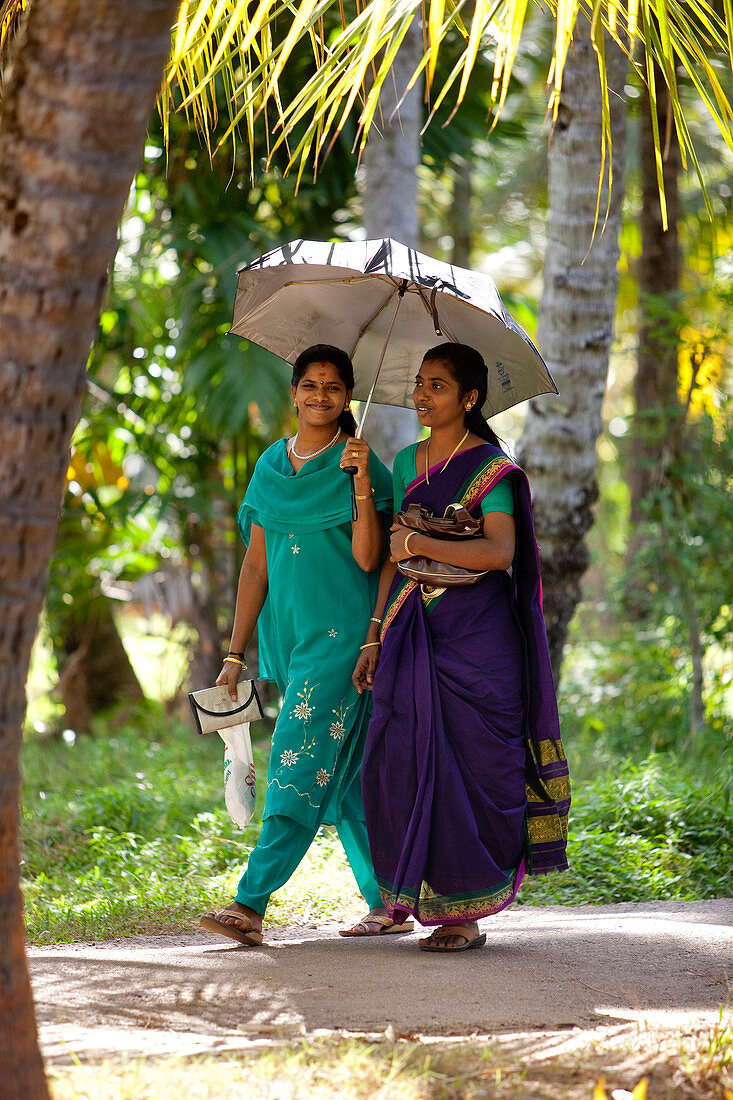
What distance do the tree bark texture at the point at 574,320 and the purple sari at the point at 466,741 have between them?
6.43ft

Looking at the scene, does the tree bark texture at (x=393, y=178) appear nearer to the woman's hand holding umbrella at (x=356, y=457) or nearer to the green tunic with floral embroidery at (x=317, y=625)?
the green tunic with floral embroidery at (x=317, y=625)

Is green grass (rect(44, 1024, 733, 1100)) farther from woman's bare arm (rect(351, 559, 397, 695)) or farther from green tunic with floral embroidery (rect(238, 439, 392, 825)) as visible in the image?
woman's bare arm (rect(351, 559, 397, 695))

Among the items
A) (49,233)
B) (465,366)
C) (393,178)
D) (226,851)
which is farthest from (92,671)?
(49,233)

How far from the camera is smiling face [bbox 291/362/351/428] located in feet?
12.5

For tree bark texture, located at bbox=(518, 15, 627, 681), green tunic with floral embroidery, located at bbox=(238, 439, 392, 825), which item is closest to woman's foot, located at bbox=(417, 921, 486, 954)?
green tunic with floral embroidery, located at bbox=(238, 439, 392, 825)

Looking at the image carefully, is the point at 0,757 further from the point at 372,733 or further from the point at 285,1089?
the point at 372,733

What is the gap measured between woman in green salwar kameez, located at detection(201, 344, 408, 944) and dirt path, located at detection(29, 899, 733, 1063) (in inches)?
13.8

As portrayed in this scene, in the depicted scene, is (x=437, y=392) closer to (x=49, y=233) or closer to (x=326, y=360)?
(x=326, y=360)

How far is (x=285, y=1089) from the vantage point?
7.32 ft

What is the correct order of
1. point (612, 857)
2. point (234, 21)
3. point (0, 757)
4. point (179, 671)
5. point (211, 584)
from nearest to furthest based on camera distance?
point (0, 757), point (234, 21), point (612, 857), point (211, 584), point (179, 671)

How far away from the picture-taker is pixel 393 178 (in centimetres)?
614

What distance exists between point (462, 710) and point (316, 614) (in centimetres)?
62

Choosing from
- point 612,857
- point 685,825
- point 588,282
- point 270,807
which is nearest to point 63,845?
point 270,807

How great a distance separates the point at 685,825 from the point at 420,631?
→ 2314mm
